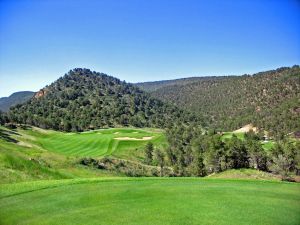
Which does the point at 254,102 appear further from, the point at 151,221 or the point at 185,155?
the point at 151,221

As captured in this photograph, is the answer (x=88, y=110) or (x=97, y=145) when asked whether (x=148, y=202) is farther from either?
(x=88, y=110)

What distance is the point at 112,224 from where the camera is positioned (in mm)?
10500

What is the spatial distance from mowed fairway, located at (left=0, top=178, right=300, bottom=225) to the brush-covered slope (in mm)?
110824

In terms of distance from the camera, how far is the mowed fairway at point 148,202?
11148 millimetres

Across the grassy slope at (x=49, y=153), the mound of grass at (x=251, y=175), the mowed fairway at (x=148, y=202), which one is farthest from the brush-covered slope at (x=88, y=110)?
the mowed fairway at (x=148, y=202)

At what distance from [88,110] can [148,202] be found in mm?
141201

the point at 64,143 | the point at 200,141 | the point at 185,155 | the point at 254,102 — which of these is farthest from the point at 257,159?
the point at 254,102

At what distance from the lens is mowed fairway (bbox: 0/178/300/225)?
1115cm

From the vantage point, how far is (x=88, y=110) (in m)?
152

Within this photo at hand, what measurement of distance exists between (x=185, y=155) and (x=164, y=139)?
25548 mm

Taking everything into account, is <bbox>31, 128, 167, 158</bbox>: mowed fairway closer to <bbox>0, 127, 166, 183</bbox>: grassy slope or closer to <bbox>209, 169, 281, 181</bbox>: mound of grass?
<bbox>0, 127, 166, 183</bbox>: grassy slope

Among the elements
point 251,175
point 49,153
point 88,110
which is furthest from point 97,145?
point 88,110

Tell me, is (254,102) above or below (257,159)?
above

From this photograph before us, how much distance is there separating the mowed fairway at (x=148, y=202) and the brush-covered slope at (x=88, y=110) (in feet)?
364
